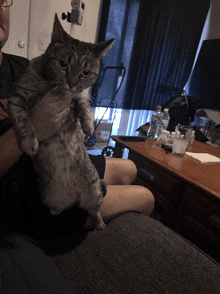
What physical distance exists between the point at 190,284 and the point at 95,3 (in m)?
0.95

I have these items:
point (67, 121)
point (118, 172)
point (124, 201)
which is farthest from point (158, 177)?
point (67, 121)

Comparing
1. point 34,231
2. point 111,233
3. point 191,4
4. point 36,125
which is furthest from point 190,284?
point 191,4

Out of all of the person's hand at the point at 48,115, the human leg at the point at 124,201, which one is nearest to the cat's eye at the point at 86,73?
the person's hand at the point at 48,115

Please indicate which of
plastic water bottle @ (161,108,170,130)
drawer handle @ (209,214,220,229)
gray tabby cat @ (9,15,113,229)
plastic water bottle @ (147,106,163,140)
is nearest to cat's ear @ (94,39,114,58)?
gray tabby cat @ (9,15,113,229)

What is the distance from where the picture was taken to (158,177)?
45.8 inches

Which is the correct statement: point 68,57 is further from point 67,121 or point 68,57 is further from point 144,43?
point 144,43

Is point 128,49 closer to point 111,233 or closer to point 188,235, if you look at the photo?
point 111,233

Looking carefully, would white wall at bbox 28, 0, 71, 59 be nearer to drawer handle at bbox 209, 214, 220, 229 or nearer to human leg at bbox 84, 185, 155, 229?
human leg at bbox 84, 185, 155, 229

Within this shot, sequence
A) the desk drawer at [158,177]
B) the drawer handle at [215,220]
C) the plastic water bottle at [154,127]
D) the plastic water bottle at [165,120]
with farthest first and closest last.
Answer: the plastic water bottle at [165,120], the plastic water bottle at [154,127], the desk drawer at [158,177], the drawer handle at [215,220]

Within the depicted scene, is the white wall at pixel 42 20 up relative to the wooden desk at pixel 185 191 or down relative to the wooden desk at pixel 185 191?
up

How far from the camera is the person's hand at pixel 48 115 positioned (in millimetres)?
598

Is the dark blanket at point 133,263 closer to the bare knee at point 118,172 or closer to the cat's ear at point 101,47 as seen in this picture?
the bare knee at point 118,172

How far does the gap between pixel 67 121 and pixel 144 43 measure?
0.81m

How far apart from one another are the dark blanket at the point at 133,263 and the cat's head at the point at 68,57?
52 centimetres
